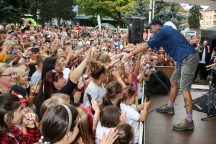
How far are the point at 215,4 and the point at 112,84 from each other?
185 inches

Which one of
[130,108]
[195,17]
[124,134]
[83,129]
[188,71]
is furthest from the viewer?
[195,17]

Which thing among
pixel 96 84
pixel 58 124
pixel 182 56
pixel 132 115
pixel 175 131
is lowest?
pixel 175 131

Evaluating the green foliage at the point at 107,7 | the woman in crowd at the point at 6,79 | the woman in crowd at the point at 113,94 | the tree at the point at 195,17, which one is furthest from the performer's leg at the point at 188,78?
the tree at the point at 195,17

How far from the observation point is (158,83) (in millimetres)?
5641

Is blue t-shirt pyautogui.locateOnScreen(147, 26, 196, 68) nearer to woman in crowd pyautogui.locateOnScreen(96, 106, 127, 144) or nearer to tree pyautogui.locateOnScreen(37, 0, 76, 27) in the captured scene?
woman in crowd pyautogui.locateOnScreen(96, 106, 127, 144)

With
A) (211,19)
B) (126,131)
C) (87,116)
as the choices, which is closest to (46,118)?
(87,116)

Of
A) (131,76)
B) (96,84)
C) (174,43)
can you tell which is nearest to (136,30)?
(131,76)

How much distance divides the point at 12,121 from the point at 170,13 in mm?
12034

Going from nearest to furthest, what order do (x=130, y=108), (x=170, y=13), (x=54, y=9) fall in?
1. (x=130, y=108)
2. (x=170, y=13)
3. (x=54, y=9)

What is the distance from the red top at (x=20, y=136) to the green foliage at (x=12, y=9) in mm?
13756

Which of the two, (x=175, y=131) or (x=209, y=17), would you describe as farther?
(x=209, y=17)

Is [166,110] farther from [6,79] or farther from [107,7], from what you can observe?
[107,7]

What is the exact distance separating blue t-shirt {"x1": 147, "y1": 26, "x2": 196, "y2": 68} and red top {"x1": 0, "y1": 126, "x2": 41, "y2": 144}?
7.40 ft

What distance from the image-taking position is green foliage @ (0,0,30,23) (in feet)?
46.7
